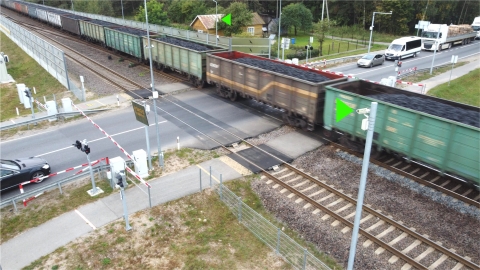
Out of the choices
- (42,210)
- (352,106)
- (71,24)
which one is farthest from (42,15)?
(352,106)

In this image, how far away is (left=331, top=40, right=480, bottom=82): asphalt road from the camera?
33.6 m

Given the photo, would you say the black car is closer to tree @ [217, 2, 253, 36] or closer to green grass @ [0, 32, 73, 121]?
green grass @ [0, 32, 73, 121]

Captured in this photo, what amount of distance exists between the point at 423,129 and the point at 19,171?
15.2 meters

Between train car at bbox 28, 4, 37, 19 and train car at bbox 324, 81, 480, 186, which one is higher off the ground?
train car at bbox 28, 4, 37, 19

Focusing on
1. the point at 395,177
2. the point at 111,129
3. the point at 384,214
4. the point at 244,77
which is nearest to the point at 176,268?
the point at 384,214

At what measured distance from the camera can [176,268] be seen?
9.98 metres

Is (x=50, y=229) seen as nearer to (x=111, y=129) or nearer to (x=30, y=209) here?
(x=30, y=209)

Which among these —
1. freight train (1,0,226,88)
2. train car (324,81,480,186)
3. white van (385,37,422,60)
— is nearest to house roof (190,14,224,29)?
freight train (1,0,226,88)

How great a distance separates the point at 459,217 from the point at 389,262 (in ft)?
12.2

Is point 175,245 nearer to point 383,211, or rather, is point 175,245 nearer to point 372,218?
point 372,218

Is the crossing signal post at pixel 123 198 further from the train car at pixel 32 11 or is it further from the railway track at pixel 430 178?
the train car at pixel 32 11

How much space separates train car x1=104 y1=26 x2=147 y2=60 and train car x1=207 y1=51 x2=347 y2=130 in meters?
11.0

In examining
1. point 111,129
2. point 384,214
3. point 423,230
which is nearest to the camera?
point 423,230

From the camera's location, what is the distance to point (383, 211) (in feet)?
40.3
